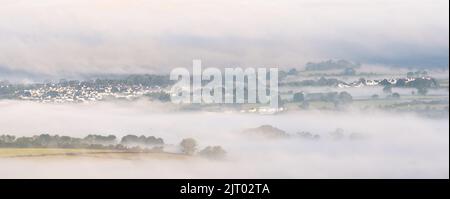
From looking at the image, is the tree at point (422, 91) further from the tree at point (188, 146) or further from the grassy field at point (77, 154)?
the grassy field at point (77, 154)

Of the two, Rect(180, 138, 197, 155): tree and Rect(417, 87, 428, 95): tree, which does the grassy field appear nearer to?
Rect(180, 138, 197, 155): tree

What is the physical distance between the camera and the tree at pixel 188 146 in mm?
10359

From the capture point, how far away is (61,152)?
33.8 ft

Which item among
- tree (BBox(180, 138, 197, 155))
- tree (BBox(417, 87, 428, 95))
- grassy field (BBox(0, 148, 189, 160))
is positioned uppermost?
tree (BBox(417, 87, 428, 95))

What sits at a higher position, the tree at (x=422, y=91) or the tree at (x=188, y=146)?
the tree at (x=422, y=91)

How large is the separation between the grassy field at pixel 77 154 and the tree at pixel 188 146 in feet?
0.16

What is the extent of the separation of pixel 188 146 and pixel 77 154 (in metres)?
0.87

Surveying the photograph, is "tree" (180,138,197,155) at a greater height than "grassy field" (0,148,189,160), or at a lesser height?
greater

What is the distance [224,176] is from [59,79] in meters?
1.50

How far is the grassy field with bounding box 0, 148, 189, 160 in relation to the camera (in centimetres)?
1029

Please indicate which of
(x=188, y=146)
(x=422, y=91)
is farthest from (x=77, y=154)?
(x=422, y=91)

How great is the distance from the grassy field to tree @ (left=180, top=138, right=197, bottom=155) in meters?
0.05

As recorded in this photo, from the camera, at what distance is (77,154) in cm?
1033

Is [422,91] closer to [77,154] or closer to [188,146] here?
[188,146]
